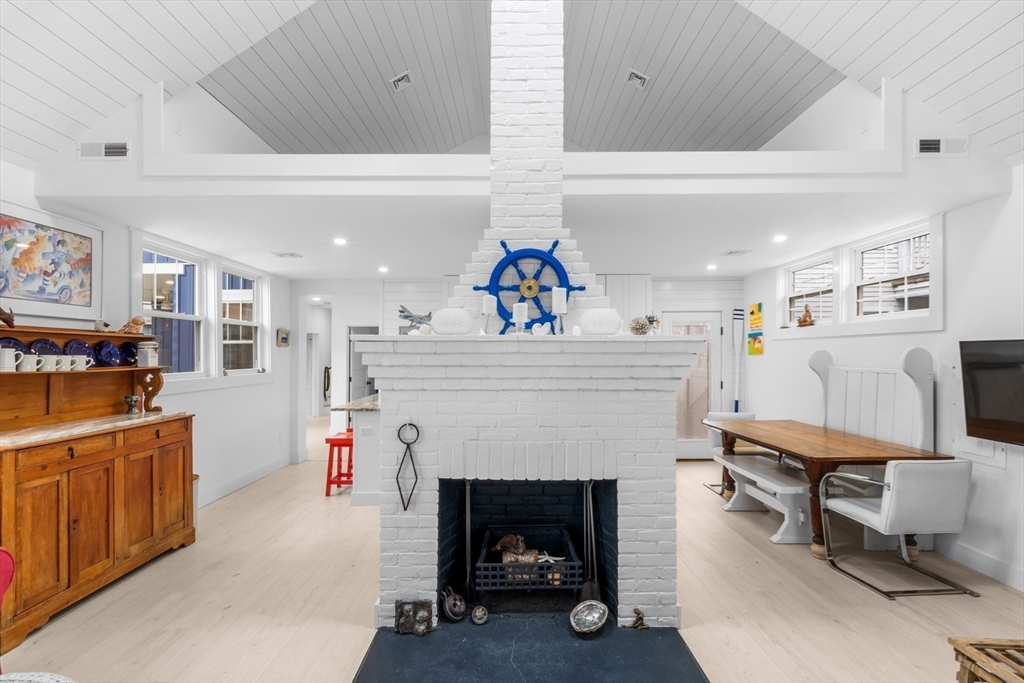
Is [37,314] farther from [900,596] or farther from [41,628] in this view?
[900,596]

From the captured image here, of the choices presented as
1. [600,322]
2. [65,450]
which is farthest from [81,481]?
[600,322]

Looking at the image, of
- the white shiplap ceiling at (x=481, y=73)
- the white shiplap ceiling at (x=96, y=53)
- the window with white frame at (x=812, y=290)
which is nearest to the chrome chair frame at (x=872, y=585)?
the window with white frame at (x=812, y=290)

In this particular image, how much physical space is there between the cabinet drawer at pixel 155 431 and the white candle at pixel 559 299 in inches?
104

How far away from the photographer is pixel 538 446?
255cm

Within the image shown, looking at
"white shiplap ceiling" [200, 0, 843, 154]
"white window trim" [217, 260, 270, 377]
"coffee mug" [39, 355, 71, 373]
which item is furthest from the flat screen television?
"white window trim" [217, 260, 270, 377]

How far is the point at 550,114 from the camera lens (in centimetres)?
275

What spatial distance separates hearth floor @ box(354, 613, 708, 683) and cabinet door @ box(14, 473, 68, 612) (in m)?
1.65

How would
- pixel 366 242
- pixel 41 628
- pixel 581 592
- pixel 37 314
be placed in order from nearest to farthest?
1. pixel 41 628
2. pixel 581 592
3. pixel 37 314
4. pixel 366 242

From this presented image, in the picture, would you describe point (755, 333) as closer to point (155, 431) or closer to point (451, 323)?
point (451, 323)

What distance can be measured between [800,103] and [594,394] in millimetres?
2911

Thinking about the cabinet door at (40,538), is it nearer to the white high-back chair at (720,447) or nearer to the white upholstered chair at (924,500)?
the white upholstered chair at (924,500)

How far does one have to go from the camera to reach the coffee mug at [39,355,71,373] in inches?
109

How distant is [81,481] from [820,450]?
4.44 metres

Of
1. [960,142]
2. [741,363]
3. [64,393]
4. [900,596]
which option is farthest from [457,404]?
[741,363]
